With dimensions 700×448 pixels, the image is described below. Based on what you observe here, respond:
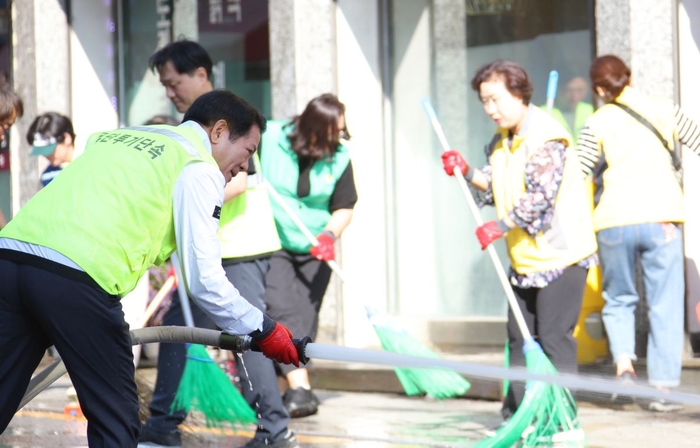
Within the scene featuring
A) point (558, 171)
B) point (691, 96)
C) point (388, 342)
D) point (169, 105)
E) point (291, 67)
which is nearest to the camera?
point (558, 171)

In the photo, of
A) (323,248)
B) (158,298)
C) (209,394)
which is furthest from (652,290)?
(158,298)

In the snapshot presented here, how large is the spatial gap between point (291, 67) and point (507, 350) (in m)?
3.54

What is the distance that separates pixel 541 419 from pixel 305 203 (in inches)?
80.1

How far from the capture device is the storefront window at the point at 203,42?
9.85m

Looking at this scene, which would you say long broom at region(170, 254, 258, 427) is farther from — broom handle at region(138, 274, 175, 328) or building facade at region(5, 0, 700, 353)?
building facade at region(5, 0, 700, 353)

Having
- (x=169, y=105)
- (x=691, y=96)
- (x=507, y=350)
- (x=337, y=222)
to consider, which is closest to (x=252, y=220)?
(x=337, y=222)

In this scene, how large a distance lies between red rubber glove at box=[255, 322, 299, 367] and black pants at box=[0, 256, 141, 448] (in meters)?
0.43

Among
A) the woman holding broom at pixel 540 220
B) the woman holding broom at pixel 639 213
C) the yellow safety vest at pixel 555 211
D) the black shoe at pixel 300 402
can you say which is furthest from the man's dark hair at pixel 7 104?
the woman holding broom at pixel 639 213

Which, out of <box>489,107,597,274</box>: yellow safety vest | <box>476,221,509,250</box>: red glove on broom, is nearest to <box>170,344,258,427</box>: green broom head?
<box>476,221,509,250</box>: red glove on broom

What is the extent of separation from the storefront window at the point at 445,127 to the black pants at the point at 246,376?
3095 mm

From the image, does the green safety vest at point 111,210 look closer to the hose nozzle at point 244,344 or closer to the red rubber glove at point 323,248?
the hose nozzle at point 244,344

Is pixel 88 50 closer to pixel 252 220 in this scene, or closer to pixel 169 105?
pixel 169 105

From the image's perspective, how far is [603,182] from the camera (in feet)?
22.7

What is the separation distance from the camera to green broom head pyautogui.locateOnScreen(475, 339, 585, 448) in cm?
548
